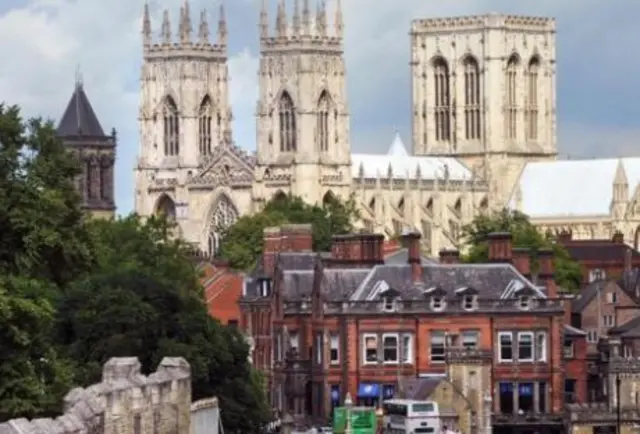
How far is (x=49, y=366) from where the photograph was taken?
55.1 metres

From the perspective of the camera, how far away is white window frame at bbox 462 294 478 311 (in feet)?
294

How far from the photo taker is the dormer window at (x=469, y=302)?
89500mm

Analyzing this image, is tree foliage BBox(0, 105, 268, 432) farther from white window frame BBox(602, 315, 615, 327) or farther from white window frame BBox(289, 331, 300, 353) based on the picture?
white window frame BBox(602, 315, 615, 327)

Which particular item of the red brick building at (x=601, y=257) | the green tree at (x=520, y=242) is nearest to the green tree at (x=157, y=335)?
the green tree at (x=520, y=242)

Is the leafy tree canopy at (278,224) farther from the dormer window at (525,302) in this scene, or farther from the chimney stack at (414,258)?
the dormer window at (525,302)

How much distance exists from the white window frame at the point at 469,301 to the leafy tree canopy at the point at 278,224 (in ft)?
201

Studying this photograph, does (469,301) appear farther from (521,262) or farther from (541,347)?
(521,262)

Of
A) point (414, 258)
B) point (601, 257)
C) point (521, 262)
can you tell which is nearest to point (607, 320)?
point (521, 262)

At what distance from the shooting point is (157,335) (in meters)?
71.6

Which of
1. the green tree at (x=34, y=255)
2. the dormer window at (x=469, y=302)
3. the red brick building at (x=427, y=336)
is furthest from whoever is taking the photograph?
the dormer window at (x=469, y=302)

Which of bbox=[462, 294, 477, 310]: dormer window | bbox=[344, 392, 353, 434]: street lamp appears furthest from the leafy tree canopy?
bbox=[344, 392, 353, 434]: street lamp

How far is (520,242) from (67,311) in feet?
272

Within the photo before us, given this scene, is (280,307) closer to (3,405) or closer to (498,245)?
(498,245)

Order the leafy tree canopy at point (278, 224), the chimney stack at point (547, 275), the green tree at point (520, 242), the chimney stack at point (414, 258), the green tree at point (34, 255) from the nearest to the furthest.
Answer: the green tree at point (34, 255) → the chimney stack at point (414, 258) → the chimney stack at point (547, 275) → the green tree at point (520, 242) → the leafy tree canopy at point (278, 224)
